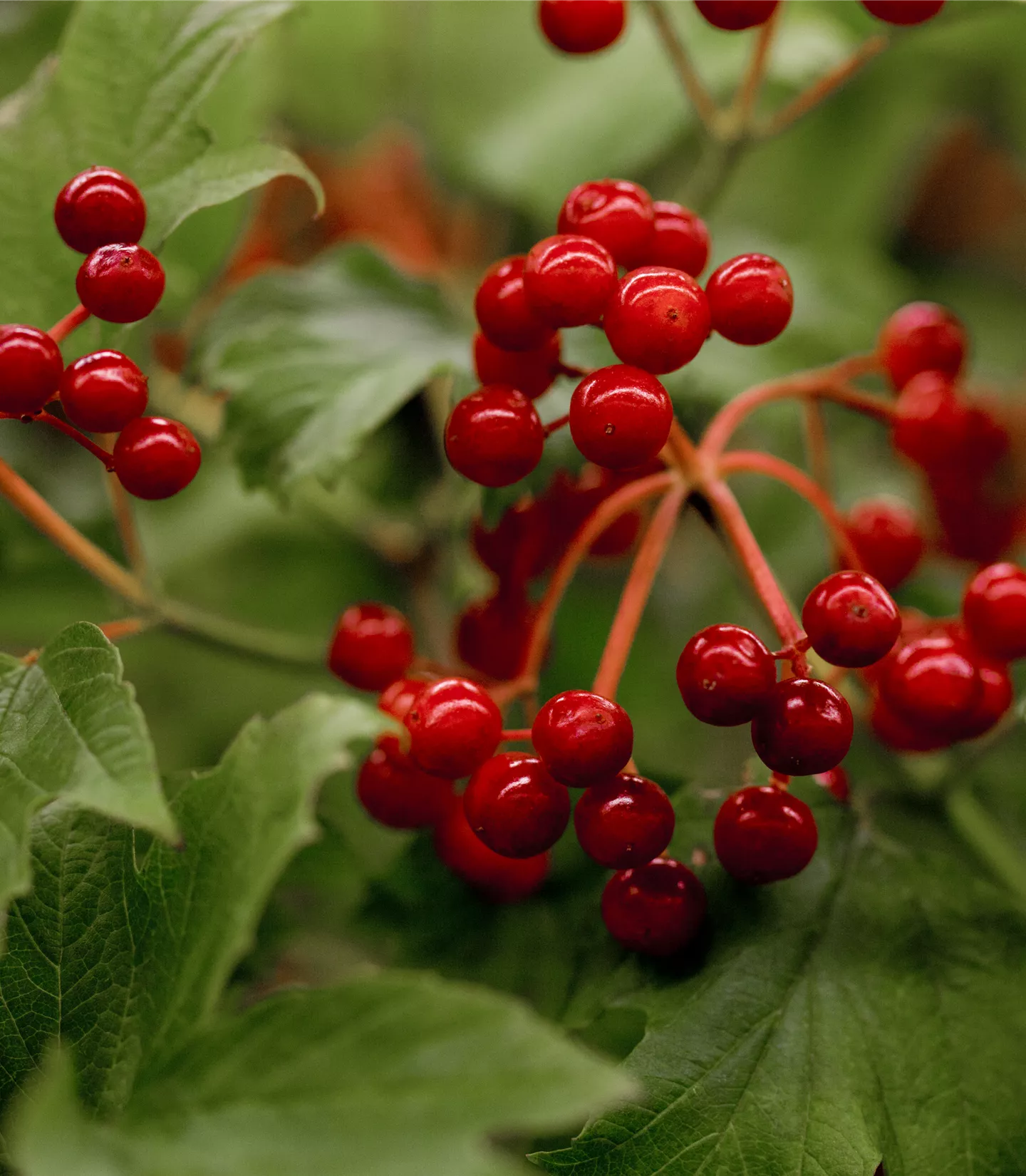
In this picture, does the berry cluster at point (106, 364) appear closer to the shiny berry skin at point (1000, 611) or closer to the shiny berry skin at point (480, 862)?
the shiny berry skin at point (480, 862)

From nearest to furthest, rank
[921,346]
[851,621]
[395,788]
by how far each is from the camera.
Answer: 1. [851,621]
2. [395,788]
3. [921,346]

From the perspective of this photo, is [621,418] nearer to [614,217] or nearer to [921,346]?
[614,217]

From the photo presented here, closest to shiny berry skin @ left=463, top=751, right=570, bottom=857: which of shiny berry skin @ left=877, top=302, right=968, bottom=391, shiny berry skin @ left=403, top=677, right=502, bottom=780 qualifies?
shiny berry skin @ left=403, top=677, right=502, bottom=780

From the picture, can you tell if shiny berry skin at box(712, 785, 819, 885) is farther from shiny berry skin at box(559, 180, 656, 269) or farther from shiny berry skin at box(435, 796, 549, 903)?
shiny berry skin at box(559, 180, 656, 269)

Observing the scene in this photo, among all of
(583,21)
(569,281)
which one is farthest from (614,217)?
(583,21)

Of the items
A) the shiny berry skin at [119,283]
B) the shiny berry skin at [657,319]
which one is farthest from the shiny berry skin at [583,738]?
the shiny berry skin at [119,283]

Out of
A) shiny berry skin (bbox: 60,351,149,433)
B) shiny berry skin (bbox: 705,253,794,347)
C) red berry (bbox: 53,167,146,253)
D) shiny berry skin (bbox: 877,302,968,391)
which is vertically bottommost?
shiny berry skin (bbox: 877,302,968,391)

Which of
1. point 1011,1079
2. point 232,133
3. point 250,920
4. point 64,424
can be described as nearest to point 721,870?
point 1011,1079
